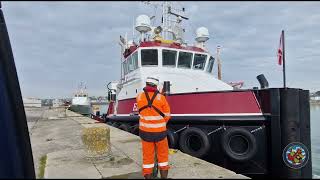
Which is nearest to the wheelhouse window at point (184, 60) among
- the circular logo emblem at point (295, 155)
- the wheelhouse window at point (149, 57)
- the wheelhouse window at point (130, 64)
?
the wheelhouse window at point (149, 57)

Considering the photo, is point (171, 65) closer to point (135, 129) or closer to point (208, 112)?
point (135, 129)

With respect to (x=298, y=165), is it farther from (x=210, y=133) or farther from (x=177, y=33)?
(x=177, y=33)

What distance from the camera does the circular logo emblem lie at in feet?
19.5

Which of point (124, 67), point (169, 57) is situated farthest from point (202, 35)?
point (124, 67)

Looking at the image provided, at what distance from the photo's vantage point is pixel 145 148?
4.27 meters

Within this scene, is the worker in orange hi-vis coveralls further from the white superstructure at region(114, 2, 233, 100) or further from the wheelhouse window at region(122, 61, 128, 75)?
the wheelhouse window at region(122, 61, 128, 75)

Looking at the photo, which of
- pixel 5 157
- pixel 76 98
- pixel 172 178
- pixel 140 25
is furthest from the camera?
pixel 76 98

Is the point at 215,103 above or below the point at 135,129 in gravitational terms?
above

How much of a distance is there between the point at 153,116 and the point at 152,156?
561 mm

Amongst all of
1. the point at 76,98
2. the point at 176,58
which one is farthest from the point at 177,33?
the point at 76,98

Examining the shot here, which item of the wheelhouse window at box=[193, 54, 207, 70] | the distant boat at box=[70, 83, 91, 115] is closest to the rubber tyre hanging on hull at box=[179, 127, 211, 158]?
the wheelhouse window at box=[193, 54, 207, 70]

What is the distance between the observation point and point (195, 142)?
7195 mm

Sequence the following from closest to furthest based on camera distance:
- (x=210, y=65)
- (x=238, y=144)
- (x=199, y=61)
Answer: (x=238, y=144) → (x=199, y=61) → (x=210, y=65)

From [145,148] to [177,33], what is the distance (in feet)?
28.8
